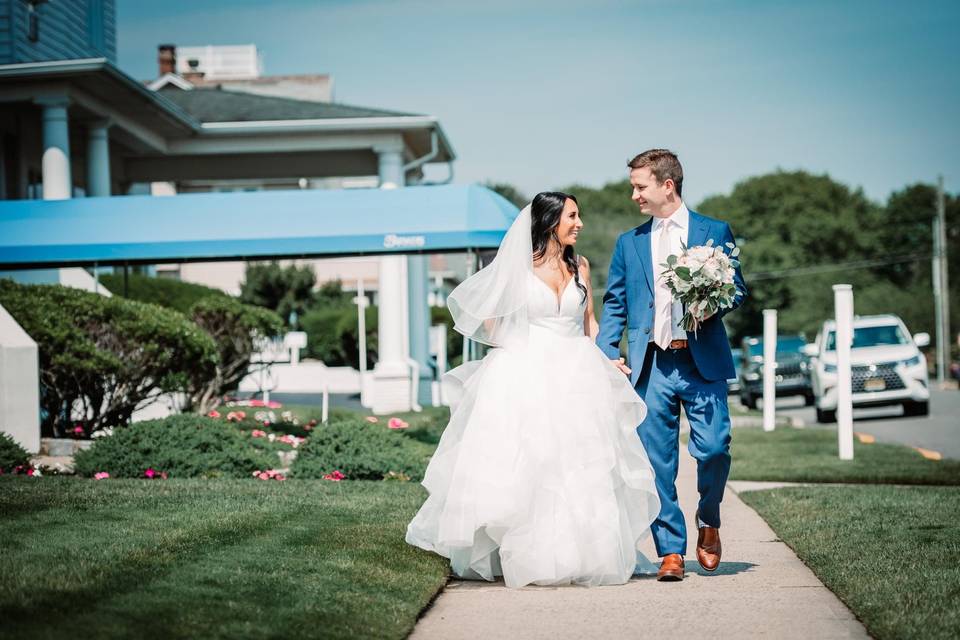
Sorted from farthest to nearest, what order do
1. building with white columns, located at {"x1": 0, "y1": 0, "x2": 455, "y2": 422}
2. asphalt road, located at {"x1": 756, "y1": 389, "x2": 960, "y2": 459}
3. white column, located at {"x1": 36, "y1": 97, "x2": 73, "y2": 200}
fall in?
1. building with white columns, located at {"x1": 0, "y1": 0, "x2": 455, "y2": 422}
2. white column, located at {"x1": 36, "y1": 97, "x2": 73, "y2": 200}
3. asphalt road, located at {"x1": 756, "y1": 389, "x2": 960, "y2": 459}

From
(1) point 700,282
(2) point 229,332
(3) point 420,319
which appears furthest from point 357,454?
(3) point 420,319

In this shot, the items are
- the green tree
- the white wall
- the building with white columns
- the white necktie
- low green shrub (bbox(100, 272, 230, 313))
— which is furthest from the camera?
the green tree

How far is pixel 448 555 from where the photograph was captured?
23.3 ft

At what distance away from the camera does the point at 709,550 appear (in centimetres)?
710

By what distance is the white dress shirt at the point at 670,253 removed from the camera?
278 inches

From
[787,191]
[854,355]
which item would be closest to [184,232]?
[854,355]

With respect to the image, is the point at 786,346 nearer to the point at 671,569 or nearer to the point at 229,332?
the point at 229,332

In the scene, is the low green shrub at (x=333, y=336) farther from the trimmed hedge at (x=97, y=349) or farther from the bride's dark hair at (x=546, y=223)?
the bride's dark hair at (x=546, y=223)

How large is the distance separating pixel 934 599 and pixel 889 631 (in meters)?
0.73

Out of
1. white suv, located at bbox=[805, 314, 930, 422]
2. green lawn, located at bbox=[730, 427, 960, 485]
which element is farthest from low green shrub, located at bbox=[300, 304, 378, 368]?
green lawn, located at bbox=[730, 427, 960, 485]

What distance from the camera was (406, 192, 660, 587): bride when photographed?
6.82m

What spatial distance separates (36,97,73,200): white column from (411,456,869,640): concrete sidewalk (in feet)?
51.6

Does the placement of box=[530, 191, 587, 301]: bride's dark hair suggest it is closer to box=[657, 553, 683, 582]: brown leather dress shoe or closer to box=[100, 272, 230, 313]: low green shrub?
box=[657, 553, 683, 582]: brown leather dress shoe

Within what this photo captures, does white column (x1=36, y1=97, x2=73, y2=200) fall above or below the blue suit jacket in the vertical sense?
above
